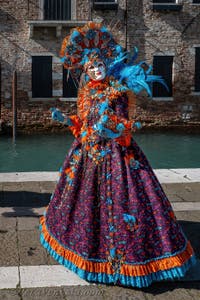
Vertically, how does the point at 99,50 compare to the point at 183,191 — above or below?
above

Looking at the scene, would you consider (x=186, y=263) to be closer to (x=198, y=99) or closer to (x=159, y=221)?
(x=159, y=221)

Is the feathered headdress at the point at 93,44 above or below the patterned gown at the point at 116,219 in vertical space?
above

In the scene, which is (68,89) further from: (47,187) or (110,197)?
(110,197)

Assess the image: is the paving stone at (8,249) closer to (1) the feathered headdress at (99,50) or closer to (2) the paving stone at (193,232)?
(2) the paving stone at (193,232)

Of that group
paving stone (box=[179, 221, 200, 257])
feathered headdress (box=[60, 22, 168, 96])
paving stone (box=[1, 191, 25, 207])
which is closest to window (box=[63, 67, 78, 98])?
paving stone (box=[1, 191, 25, 207])

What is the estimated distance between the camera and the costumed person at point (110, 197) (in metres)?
3.13

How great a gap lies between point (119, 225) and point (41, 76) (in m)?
14.1

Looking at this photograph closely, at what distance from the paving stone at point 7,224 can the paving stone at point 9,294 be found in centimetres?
115

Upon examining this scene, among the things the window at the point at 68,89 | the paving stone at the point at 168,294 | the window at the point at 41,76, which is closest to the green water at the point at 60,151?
the window at the point at 68,89

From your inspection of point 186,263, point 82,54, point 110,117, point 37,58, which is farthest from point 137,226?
point 37,58

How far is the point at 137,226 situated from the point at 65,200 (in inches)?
23.0

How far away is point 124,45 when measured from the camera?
655 inches

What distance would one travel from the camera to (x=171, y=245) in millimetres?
3160

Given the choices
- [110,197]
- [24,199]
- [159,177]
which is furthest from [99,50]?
[159,177]
